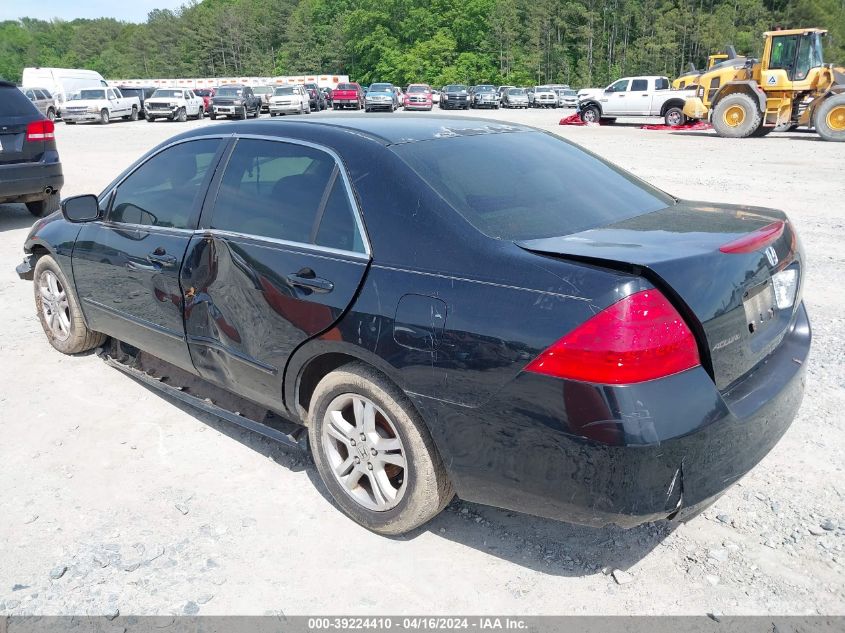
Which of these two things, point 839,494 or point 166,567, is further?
point 839,494

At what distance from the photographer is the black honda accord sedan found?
2.27m

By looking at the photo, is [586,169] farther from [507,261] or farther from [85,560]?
[85,560]

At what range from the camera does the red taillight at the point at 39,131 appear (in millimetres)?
9172

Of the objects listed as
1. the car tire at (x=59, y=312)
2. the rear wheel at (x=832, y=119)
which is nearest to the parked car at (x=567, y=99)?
the rear wheel at (x=832, y=119)

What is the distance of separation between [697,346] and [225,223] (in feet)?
7.63

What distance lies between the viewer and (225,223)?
11.5ft

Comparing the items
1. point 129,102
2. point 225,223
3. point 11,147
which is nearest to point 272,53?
point 129,102

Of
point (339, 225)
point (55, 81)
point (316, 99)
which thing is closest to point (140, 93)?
point (55, 81)

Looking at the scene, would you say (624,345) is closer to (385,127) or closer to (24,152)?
(385,127)

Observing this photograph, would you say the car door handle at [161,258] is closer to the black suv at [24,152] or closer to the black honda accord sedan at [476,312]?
the black honda accord sedan at [476,312]

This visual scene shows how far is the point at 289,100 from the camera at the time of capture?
37.3m

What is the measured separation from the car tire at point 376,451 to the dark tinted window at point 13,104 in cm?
825

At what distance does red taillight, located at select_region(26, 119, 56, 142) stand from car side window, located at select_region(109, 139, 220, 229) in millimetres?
6100

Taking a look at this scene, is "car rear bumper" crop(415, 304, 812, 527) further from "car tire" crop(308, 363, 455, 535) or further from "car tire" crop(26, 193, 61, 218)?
"car tire" crop(26, 193, 61, 218)
